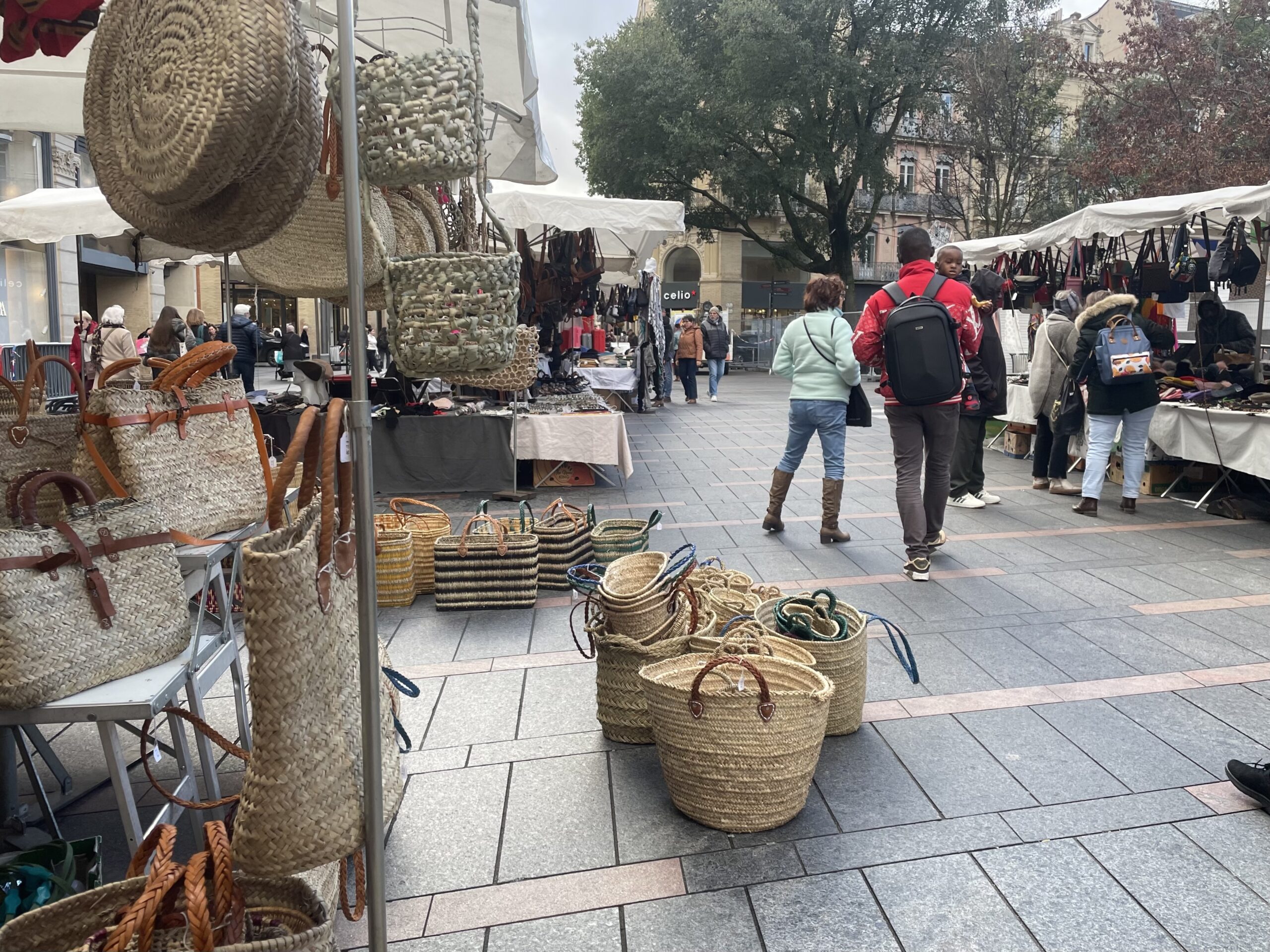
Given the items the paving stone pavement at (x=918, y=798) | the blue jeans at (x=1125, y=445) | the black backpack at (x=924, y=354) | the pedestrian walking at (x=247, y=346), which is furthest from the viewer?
the pedestrian walking at (x=247, y=346)

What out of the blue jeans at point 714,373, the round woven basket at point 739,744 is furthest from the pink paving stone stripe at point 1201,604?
the blue jeans at point 714,373

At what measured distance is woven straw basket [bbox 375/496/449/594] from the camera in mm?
5594

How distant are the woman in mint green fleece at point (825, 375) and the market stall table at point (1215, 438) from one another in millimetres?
3072

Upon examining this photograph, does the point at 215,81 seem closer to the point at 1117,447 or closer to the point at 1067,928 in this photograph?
the point at 1067,928

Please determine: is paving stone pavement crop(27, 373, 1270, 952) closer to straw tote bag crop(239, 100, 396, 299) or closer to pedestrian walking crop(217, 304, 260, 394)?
straw tote bag crop(239, 100, 396, 299)

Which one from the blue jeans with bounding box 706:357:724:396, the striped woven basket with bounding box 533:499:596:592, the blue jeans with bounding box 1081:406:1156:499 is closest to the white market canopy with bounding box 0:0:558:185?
the striped woven basket with bounding box 533:499:596:592

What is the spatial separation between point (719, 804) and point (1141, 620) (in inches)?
121

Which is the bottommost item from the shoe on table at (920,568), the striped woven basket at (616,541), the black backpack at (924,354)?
the shoe on table at (920,568)

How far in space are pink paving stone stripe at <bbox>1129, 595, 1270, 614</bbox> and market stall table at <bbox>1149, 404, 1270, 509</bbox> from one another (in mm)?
2135

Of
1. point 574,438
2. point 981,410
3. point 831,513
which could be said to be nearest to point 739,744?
point 831,513

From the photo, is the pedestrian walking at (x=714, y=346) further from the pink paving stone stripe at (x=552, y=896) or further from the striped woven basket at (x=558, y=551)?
the pink paving stone stripe at (x=552, y=896)

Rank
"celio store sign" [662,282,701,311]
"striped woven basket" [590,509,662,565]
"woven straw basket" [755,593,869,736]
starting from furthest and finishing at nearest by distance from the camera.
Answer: "celio store sign" [662,282,701,311] < "striped woven basket" [590,509,662,565] < "woven straw basket" [755,593,869,736]

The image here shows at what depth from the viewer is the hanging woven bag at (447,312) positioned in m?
1.97

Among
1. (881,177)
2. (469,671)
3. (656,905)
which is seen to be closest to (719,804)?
(656,905)
